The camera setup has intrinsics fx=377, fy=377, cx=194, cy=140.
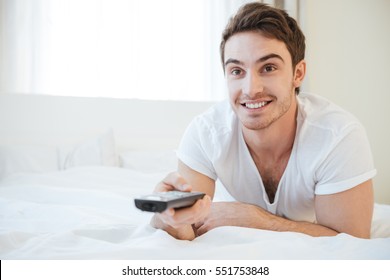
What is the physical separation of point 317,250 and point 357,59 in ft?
9.00

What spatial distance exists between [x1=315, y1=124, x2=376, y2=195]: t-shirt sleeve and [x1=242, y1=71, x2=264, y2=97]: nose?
0.26 metres

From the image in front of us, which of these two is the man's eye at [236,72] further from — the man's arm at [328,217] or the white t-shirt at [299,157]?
the man's arm at [328,217]

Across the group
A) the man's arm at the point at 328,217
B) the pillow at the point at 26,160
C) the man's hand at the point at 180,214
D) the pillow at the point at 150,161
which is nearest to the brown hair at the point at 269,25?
the man's arm at the point at 328,217

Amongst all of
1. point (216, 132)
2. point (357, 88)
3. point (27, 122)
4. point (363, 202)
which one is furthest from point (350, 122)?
point (357, 88)

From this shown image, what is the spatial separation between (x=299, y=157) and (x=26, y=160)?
61.6 inches

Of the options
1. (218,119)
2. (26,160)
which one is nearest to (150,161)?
(26,160)

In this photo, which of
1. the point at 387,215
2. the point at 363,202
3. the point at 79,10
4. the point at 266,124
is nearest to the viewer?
the point at 363,202

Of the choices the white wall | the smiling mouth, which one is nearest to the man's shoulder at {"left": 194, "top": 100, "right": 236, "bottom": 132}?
the smiling mouth

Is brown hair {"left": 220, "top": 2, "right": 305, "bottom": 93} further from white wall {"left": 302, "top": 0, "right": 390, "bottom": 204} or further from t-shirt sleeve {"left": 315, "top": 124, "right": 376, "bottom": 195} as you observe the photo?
white wall {"left": 302, "top": 0, "right": 390, "bottom": 204}

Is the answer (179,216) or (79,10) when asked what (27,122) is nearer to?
(79,10)

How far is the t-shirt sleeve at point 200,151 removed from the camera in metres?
1.20

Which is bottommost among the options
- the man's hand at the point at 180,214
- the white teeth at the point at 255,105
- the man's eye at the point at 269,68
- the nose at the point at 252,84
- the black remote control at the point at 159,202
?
the man's hand at the point at 180,214

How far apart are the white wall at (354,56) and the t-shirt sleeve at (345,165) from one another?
2.15m

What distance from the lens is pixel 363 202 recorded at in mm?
1011
